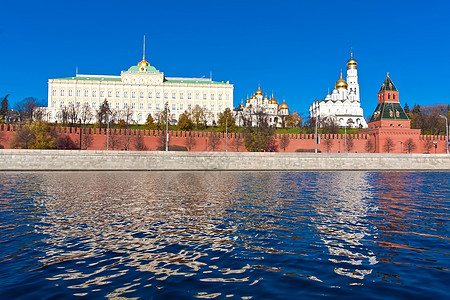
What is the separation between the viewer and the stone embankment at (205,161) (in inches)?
1300

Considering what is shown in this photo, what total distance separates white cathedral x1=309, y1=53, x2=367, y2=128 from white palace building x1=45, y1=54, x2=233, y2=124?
2469 cm

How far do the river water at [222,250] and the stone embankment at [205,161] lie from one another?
21.8 meters

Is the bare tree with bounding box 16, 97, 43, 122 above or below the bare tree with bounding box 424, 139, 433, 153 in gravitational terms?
above

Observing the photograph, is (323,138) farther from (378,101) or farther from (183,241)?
(183,241)

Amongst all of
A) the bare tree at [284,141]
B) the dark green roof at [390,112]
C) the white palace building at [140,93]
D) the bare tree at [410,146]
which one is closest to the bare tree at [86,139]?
the bare tree at [284,141]

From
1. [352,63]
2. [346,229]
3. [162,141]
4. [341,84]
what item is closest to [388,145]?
[162,141]

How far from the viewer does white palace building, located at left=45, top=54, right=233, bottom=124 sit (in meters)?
81.2

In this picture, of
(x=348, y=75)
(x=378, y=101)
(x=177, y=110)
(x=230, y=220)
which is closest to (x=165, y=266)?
(x=230, y=220)

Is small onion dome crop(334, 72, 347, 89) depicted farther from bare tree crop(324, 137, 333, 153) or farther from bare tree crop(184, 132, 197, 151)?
bare tree crop(184, 132, 197, 151)

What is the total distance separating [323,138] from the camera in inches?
1908

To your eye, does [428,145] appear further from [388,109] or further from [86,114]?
[86,114]

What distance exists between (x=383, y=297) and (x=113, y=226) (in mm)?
6625

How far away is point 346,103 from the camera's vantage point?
300ft

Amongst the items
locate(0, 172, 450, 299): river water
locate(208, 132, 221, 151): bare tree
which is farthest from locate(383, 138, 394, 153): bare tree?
locate(0, 172, 450, 299): river water
